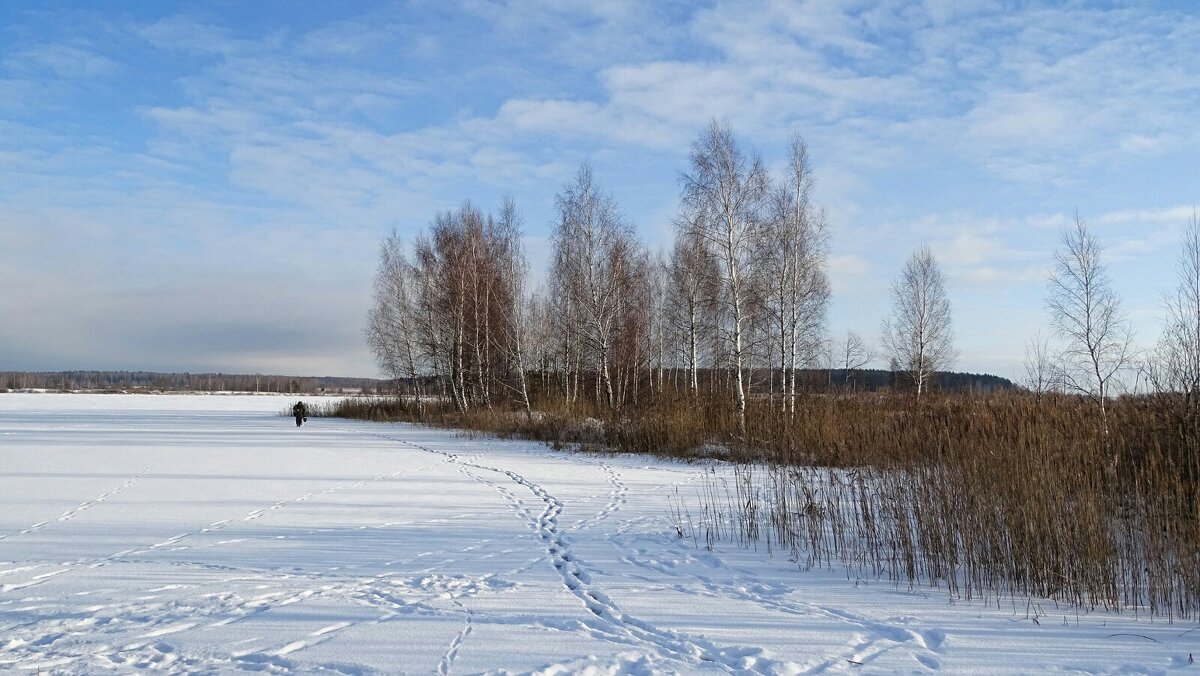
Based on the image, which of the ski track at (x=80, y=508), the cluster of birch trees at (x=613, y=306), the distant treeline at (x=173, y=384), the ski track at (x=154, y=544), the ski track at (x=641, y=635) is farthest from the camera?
the distant treeline at (x=173, y=384)

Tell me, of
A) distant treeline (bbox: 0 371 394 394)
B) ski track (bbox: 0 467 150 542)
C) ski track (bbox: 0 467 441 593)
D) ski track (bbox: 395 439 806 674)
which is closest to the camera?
ski track (bbox: 395 439 806 674)

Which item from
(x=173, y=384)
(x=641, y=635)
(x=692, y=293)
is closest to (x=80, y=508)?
(x=641, y=635)

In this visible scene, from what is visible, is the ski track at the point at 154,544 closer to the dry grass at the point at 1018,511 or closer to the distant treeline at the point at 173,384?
the dry grass at the point at 1018,511

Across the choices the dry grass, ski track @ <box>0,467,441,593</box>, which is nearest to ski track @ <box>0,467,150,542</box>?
ski track @ <box>0,467,441,593</box>

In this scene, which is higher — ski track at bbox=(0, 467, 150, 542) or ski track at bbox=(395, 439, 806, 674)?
ski track at bbox=(395, 439, 806, 674)

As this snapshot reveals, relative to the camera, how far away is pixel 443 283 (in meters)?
29.6

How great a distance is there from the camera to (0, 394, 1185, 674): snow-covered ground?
3865 mm

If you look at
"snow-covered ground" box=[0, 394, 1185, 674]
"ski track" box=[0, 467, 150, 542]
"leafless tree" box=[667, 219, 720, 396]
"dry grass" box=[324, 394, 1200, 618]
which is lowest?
"ski track" box=[0, 467, 150, 542]

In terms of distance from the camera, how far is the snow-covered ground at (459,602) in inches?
152

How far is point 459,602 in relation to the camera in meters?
4.89

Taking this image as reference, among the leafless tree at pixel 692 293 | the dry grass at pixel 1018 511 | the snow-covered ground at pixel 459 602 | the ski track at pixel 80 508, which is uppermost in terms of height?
the leafless tree at pixel 692 293

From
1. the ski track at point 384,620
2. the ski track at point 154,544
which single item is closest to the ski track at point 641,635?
the ski track at point 384,620

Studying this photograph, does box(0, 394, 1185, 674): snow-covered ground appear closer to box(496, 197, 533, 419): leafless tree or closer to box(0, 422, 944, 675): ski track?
box(0, 422, 944, 675): ski track

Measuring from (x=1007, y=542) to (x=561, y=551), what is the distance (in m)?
3.61
